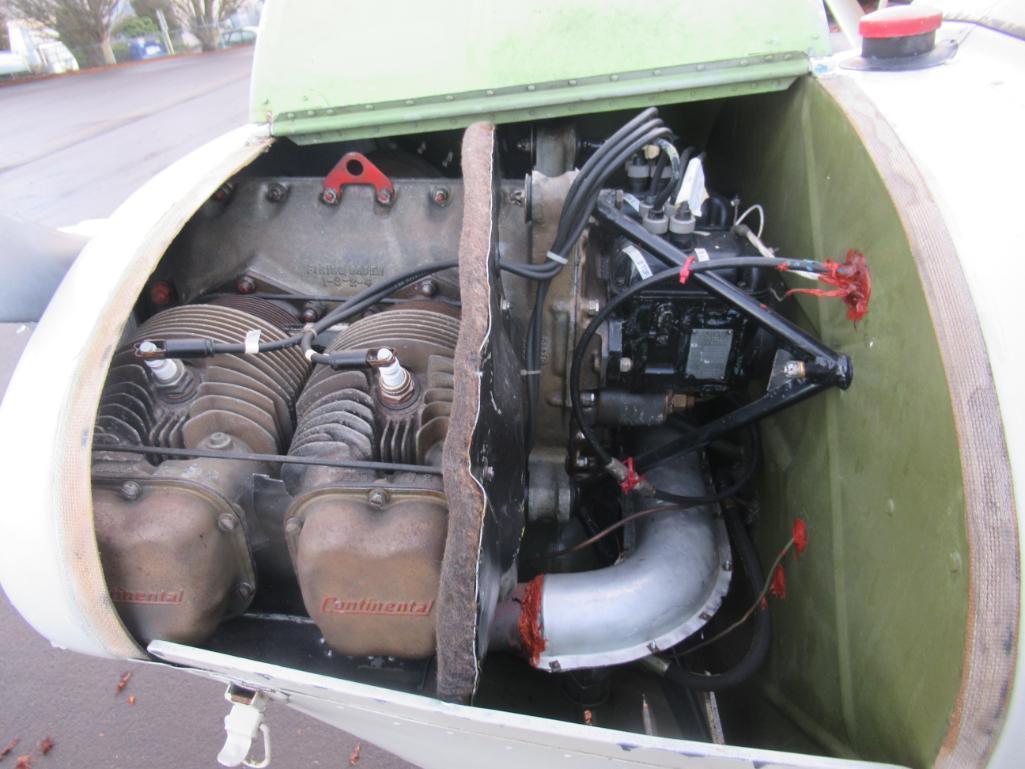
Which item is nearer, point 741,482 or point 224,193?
point 741,482

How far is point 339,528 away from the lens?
37.9 inches

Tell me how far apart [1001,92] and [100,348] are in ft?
4.53

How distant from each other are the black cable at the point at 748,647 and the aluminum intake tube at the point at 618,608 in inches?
2.4

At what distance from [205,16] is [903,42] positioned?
958 inches

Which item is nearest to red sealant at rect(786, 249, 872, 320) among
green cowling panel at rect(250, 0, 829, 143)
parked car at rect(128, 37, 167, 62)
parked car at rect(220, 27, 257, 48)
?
green cowling panel at rect(250, 0, 829, 143)

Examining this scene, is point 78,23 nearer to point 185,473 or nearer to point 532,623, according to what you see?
Answer: point 185,473

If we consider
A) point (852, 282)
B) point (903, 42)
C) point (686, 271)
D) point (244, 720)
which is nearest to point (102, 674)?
point (244, 720)

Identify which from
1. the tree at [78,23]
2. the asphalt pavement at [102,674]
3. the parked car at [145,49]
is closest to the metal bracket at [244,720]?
the asphalt pavement at [102,674]

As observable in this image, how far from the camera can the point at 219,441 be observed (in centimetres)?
113

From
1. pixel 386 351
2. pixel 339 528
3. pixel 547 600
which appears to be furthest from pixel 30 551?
pixel 547 600

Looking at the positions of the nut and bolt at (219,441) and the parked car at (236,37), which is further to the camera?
the parked car at (236,37)

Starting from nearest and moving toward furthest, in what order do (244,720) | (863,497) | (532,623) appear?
(863,497) → (244,720) → (532,623)

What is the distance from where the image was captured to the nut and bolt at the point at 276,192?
57.7 inches

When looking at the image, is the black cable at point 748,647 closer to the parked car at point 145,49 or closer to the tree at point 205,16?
the parked car at point 145,49
